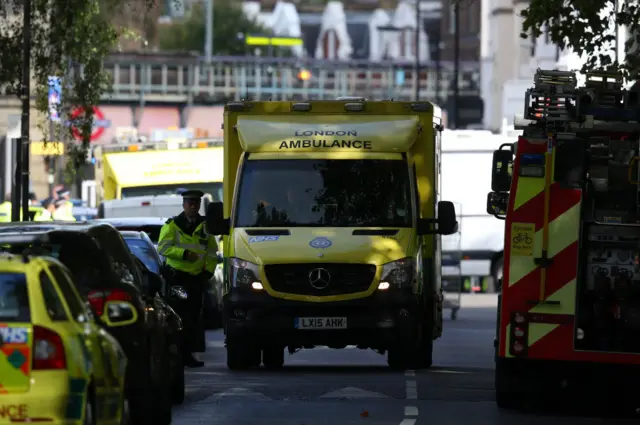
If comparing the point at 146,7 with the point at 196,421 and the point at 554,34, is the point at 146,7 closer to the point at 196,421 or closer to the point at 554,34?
the point at 554,34

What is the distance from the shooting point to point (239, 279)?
19766 millimetres

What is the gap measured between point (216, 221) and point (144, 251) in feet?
11.6

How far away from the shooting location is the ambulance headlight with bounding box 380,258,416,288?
1970cm

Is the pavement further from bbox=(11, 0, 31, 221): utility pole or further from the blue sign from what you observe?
the blue sign

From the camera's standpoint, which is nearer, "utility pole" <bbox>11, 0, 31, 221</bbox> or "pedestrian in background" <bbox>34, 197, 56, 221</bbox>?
"utility pole" <bbox>11, 0, 31, 221</bbox>

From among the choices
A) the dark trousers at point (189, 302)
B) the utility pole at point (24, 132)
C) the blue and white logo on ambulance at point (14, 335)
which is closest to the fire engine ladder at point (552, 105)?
the dark trousers at point (189, 302)

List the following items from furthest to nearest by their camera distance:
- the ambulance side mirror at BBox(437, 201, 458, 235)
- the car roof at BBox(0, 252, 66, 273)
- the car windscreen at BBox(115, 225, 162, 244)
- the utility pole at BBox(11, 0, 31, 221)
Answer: the car windscreen at BBox(115, 225, 162, 244) → the utility pole at BBox(11, 0, 31, 221) → the ambulance side mirror at BBox(437, 201, 458, 235) → the car roof at BBox(0, 252, 66, 273)

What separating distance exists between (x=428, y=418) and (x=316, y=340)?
4.28m

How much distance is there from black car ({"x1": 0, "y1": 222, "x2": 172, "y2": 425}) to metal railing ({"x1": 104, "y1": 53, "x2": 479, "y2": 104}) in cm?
9353

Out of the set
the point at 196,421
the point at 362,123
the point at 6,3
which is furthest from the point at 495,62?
the point at 196,421

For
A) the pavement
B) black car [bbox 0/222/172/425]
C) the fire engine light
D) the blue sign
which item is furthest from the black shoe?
the blue sign

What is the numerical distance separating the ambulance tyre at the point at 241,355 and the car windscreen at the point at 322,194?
118 cm

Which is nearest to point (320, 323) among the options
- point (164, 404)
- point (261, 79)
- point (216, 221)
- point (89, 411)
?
point (216, 221)

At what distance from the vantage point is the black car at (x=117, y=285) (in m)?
13.4
